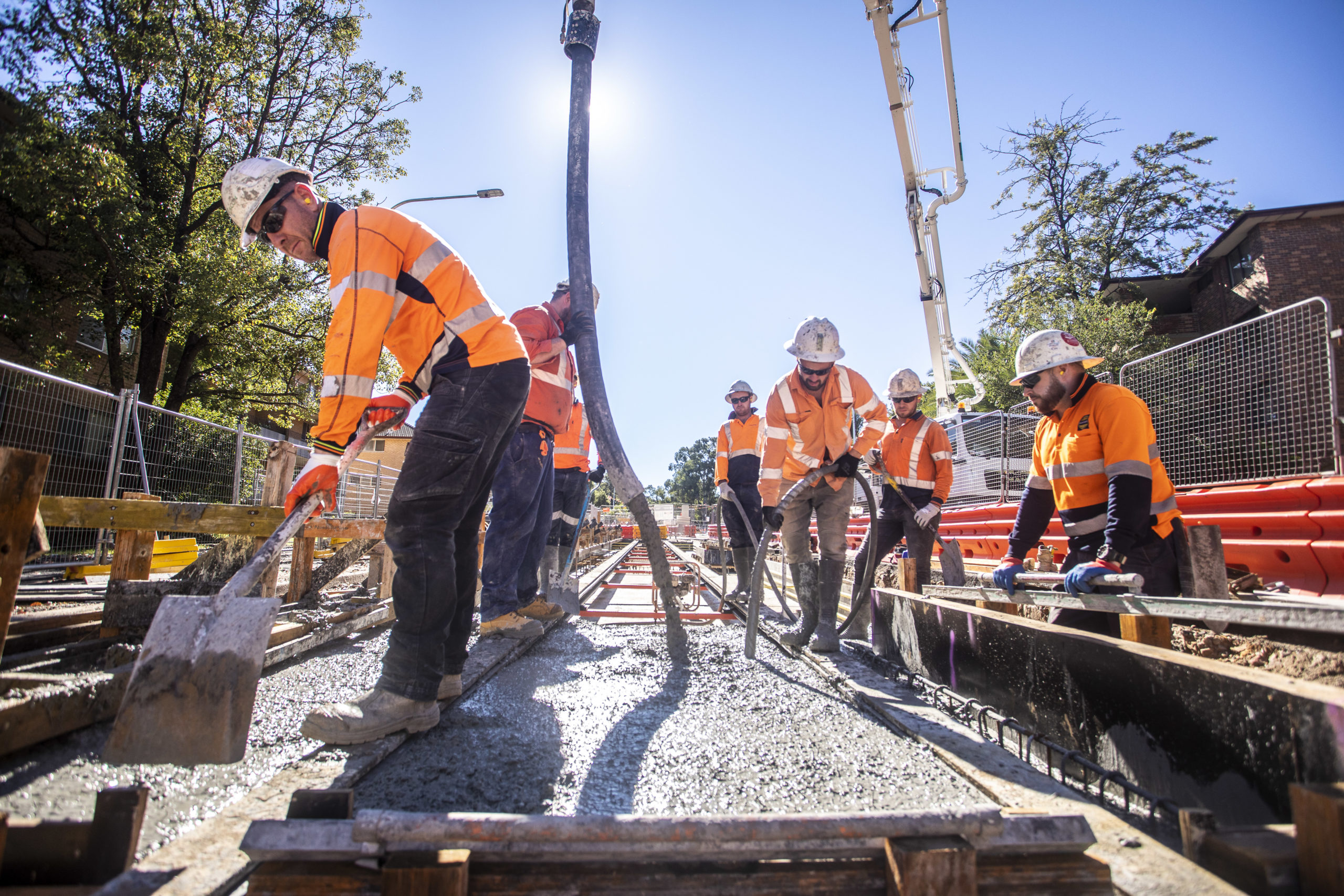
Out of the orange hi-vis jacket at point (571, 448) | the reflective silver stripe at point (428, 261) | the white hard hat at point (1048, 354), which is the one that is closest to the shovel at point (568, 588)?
the orange hi-vis jacket at point (571, 448)

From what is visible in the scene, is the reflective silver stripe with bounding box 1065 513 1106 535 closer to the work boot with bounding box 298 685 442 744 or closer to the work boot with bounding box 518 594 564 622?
the work boot with bounding box 298 685 442 744

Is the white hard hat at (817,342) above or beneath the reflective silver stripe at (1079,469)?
above

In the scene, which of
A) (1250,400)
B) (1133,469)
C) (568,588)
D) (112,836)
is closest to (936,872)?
(112,836)

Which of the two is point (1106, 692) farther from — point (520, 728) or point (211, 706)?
point (211, 706)

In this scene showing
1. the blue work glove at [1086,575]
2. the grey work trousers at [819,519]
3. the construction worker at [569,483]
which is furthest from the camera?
the construction worker at [569,483]

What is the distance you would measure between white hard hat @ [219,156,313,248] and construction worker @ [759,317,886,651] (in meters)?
2.89

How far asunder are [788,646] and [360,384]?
8.92ft

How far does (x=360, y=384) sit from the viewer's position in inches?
80.5

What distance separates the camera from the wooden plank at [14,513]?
1.50 metres

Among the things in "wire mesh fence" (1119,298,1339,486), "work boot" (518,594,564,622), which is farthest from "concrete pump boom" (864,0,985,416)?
"work boot" (518,594,564,622)

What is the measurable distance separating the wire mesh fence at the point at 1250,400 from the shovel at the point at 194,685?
6.66 metres

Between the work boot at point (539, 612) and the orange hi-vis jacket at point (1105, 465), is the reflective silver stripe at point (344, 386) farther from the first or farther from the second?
the orange hi-vis jacket at point (1105, 465)

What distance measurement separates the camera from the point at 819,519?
4.08 metres

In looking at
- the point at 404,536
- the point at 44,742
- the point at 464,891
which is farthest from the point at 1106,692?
the point at 44,742
